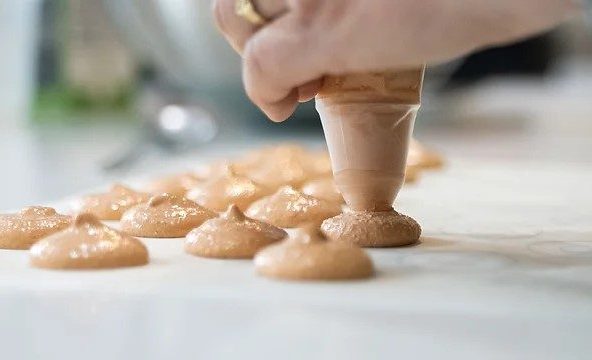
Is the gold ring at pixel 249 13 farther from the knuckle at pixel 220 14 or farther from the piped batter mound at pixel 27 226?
the piped batter mound at pixel 27 226

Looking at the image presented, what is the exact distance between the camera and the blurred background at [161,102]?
2.23m

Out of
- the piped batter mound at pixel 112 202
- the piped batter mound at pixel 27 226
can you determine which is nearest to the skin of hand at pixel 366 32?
the piped batter mound at pixel 27 226

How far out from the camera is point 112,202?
3.25 feet

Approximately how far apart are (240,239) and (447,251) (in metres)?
0.17

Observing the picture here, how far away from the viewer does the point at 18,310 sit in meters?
0.58

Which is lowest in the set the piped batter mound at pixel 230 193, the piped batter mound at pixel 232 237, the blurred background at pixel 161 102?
the piped batter mound at pixel 232 237

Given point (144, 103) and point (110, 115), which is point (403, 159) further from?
point (110, 115)

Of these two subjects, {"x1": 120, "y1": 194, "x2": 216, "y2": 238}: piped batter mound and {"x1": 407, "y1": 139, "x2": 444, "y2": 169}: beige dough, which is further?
{"x1": 407, "y1": 139, "x2": 444, "y2": 169}: beige dough

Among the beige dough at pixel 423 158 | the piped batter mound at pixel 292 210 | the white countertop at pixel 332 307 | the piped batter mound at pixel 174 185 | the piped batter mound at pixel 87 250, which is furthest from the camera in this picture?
the beige dough at pixel 423 158

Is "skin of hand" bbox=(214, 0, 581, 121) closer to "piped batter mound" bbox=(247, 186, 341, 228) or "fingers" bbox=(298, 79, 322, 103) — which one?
"fingers" bbox=(298, 79, 322, 103)

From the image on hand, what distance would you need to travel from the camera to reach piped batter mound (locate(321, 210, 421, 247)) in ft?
2.56

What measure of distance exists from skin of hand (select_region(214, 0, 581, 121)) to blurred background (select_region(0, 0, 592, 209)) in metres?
0.95

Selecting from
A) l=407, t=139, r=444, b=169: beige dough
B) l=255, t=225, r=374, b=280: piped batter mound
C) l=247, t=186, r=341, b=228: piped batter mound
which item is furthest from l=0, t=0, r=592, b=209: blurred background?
l=255, t=225, r=374, b=280: piped batter mound

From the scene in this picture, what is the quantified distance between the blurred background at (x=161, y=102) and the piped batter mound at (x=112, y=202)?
586mm
